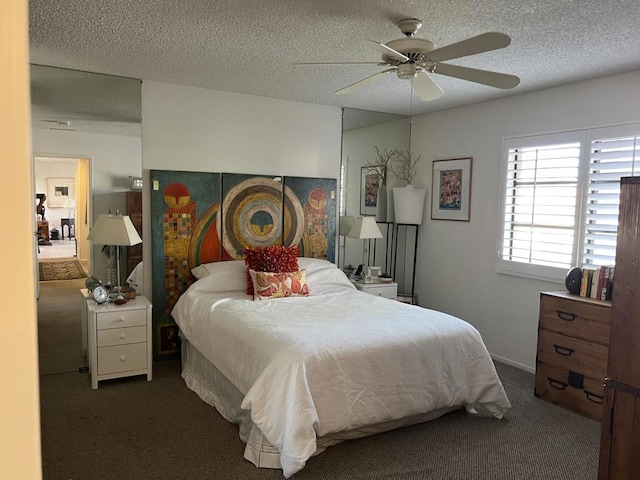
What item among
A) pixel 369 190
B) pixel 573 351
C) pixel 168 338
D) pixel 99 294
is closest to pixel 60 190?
pixel 99 294

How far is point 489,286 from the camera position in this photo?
15.0ft

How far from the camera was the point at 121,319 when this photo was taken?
3.65 meters

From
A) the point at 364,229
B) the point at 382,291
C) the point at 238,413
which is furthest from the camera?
the point at 382,291

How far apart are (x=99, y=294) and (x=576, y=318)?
11.7 ft

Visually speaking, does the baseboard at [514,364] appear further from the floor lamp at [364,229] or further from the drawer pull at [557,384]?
the floor lamp at [364,229]

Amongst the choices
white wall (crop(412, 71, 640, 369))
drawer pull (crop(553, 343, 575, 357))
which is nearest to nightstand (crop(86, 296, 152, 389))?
white wall (crop(412, 71, 640, 369))

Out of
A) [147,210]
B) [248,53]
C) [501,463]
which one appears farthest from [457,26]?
[147,210]

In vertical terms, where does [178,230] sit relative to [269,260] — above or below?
above

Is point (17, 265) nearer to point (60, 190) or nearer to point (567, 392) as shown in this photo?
point (60, 190)

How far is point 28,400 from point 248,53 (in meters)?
3.23

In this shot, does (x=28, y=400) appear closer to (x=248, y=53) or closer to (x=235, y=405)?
(x=235, y=405)

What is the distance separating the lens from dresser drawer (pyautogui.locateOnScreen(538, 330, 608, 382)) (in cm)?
328

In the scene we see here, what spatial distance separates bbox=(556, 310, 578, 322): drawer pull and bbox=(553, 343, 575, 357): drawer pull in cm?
21

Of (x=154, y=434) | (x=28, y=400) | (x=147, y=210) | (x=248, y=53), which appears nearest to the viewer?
(x=28, y=400)
